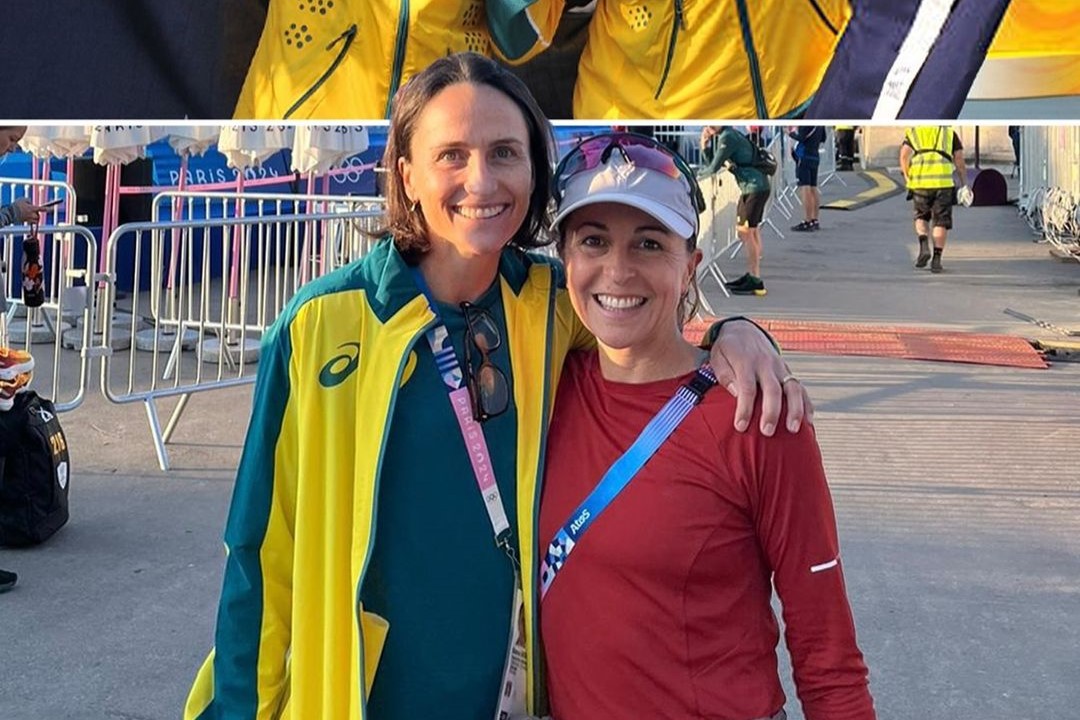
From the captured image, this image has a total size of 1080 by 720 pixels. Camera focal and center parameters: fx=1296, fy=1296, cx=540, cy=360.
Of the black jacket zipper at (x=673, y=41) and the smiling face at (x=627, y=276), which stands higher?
the black jacket zipper at (x=673, y=41)

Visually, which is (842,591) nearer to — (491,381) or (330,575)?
(491,381)

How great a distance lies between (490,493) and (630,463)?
0.78 feet

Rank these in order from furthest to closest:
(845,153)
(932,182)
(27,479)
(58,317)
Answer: (845,153) < (932,182) < (58,317) < (27,479)

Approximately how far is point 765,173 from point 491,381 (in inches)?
440

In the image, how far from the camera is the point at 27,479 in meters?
5.53

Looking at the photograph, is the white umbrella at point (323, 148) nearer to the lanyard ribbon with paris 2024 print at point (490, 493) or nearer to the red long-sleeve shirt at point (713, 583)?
the lanyard ribbon with paris 2024 print at point (490, 493)

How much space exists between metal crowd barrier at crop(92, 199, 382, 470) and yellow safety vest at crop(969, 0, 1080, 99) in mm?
3939

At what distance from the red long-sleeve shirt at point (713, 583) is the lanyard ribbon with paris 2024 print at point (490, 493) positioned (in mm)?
128

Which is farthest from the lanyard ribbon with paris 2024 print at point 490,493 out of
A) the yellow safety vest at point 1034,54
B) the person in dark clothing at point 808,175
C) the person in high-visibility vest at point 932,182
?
the person in dark clothing at point 808,175

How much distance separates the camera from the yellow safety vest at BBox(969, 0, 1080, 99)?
7.02ft

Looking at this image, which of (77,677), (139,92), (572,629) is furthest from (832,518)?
(77,677)

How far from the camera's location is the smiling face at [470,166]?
2.04 metres

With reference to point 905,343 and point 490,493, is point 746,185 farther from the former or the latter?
point 490,493

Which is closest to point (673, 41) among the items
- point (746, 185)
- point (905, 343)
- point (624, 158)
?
point (624, 158)
